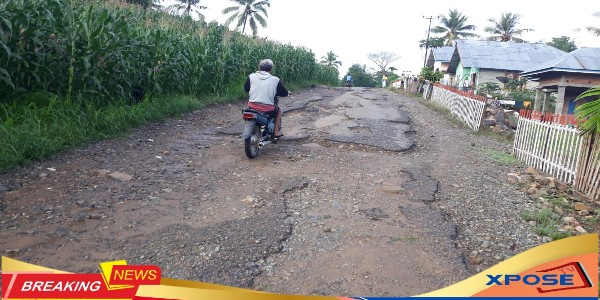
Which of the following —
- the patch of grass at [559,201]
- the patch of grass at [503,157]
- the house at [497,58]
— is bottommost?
the patch of grass at [559,201]

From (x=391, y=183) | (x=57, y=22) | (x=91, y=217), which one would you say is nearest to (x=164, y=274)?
(x=91, y=217)

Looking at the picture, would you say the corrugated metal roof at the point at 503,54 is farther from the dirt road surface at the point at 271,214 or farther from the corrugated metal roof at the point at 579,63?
the dirt road surface at the point at 271,214

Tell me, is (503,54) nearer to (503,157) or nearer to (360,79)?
(503,157)

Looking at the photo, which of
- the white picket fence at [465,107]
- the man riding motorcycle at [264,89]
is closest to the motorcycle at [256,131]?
the man riding motorcycle at [264,89]

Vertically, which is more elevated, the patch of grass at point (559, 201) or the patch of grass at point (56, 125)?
the patch of grass at point (56, 125)

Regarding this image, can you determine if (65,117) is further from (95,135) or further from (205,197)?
(205,197)

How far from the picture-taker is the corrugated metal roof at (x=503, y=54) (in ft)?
86.7

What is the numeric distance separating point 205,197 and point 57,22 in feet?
12.6

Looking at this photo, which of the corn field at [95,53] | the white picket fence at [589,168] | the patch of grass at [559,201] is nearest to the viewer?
the patch of grass at [559,201]

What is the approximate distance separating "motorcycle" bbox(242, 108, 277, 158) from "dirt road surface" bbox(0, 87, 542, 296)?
0.21 m

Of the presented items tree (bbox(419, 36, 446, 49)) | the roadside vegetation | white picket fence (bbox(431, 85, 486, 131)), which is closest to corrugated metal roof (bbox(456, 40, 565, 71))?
white picket fence (bbox(431, 85, 486, 131))

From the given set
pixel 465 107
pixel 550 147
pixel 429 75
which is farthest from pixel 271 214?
pixel 429 75

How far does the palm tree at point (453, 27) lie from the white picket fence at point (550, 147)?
4013 centimetres

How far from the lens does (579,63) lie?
52.4ft
